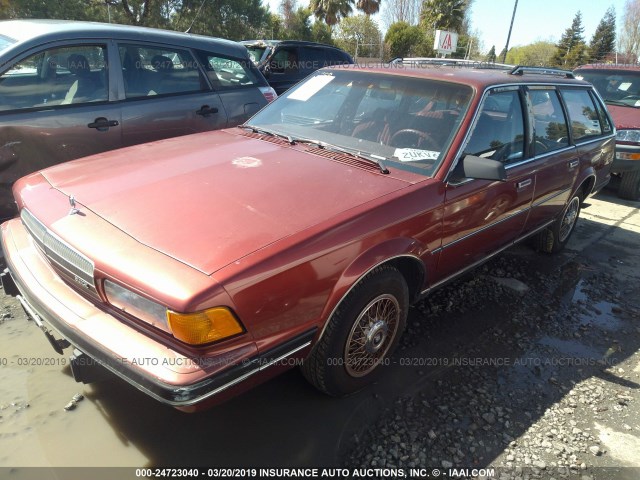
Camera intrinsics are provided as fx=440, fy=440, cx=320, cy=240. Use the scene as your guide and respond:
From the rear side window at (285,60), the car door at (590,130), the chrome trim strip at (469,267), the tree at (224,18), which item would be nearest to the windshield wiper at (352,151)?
the chrome trim strip at (469,267)

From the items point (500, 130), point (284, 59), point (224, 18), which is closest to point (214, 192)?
point (500, 130)

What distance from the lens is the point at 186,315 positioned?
160cm

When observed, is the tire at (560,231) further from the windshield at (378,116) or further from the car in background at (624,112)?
the car in background at (624,112)

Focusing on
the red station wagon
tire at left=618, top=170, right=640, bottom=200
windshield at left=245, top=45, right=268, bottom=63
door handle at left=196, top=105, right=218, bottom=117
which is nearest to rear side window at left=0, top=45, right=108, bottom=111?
door handle at left=196, top=105, right=218, bottom=117

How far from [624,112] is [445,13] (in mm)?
27177

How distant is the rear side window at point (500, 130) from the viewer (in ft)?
9.43

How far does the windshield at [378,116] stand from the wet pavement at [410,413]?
130 cm

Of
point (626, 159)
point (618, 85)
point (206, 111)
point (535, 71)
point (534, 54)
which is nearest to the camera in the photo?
point (535, 71)

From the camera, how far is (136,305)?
1.77m

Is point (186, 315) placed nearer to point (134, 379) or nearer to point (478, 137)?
point (134, 379)

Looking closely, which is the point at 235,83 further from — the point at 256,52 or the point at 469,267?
the point at 256,52

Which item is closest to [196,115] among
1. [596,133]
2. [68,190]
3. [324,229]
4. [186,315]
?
[68,190]

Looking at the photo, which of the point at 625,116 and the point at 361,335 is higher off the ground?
the point at 625,116

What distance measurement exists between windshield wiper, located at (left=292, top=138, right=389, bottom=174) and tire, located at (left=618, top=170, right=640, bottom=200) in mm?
5776
